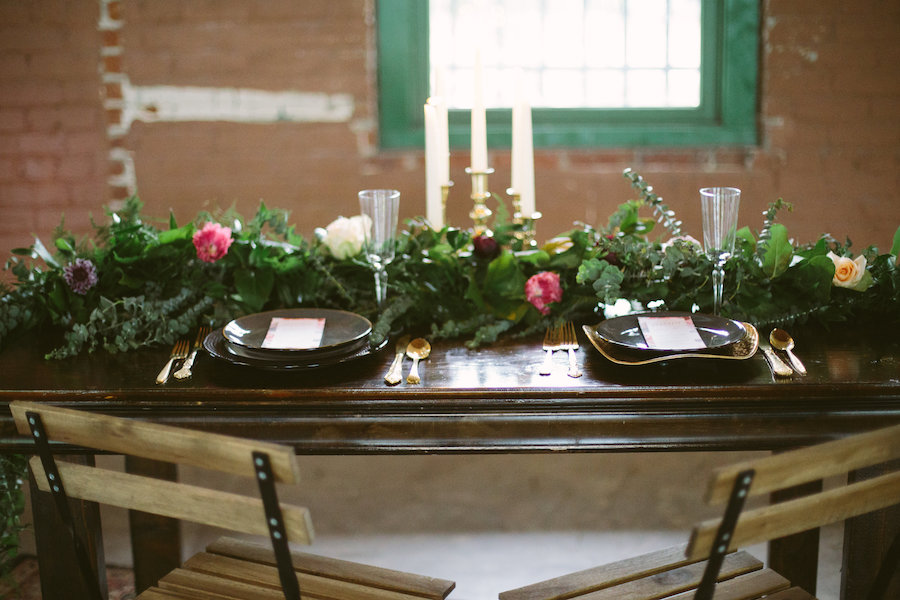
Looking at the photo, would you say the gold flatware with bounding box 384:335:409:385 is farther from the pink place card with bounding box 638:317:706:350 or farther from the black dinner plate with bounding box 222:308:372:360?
the pink place card with bounding box 638:317:706:350

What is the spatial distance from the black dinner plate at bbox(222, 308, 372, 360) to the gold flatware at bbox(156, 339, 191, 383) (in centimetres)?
8

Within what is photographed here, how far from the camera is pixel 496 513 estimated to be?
246cm

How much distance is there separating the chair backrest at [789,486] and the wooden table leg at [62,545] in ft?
3.20

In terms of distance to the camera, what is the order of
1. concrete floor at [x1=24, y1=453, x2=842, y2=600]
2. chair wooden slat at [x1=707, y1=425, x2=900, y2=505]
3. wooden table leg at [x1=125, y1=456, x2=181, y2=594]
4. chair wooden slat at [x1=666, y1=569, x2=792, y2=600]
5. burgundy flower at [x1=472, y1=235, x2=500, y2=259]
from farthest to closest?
1. concrete floor at [x1=24, y1=453, x2=842, y2=600]
2. wooden table leg at [x1=125, y1=456, x2=181, y2=594]
3. burgundy flower at [x1=472, y1=235, x2=500, y2=259]
4. chair wooden slat at [x1=666, y1=569, x2=792, y2=600]
5. chair wooden slat at [x1=707, y1=425, x2=900, y2=505]

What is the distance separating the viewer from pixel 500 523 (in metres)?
2.41

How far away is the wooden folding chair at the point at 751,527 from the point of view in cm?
95

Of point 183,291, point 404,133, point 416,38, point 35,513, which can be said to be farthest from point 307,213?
point 35,513

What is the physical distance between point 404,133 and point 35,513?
190 cm

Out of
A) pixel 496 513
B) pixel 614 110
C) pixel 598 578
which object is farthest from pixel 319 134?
pixel 598 578

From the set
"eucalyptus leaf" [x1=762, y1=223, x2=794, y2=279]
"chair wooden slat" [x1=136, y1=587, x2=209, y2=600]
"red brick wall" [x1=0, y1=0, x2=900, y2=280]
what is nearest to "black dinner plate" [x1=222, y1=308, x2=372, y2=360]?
"chair wooden slat" [x1=136, y1=587, x2=209, y2=600]

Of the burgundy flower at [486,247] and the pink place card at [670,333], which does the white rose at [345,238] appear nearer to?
the burgundy flower at [486,247]

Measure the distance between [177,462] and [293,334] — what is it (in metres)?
0.44

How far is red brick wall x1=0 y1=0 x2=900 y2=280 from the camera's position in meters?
2.90

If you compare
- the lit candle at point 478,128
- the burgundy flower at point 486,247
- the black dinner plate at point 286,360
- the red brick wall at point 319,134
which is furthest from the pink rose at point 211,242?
the red brick wall at point 319,134
